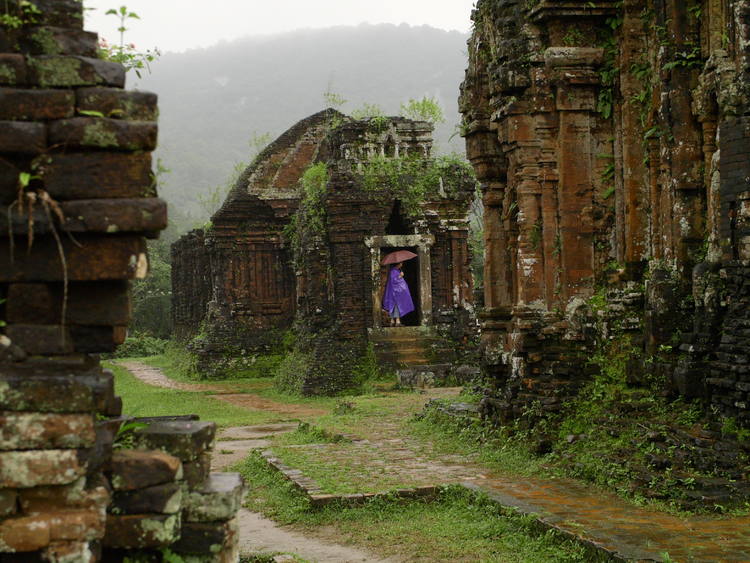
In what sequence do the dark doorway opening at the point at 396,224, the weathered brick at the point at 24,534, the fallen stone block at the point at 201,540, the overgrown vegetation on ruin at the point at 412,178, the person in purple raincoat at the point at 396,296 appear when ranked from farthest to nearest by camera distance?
the dark doorway opening at the point at 396,224 → the person in purple raincoat at the point at 396,296 → the overgrown vegetation on ruin at the point at 412,178 → the fallen stone block at the point at 201,540 → the weathered brick at the point at 24,534

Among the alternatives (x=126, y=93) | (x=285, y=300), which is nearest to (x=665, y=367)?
(x=126, y=93)

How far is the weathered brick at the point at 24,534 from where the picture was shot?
4188mm

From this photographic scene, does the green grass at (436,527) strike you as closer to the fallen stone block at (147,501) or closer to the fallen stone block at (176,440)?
the fallen stone block at (176,440)

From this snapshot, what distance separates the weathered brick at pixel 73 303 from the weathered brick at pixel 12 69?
922mm

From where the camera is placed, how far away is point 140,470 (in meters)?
4.58

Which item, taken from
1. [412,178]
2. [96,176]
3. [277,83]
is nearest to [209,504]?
[96,176]

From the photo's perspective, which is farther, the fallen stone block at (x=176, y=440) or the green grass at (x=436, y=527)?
the green grass at (x=436, y=527)

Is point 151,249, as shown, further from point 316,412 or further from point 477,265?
point 316,412

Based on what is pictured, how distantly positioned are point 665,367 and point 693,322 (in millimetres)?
501

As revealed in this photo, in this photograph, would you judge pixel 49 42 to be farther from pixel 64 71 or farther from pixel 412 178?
pixel 412 178

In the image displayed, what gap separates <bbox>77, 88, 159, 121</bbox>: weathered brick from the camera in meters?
4.54

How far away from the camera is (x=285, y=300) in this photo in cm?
2817

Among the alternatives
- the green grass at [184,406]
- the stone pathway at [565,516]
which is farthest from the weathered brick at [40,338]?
the green grass at [184,406]

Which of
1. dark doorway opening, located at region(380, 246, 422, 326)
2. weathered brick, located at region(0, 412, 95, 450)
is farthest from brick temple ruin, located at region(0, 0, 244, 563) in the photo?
dark doorway opening, located at region(380, 246, 422, 326)
